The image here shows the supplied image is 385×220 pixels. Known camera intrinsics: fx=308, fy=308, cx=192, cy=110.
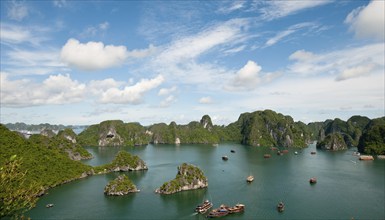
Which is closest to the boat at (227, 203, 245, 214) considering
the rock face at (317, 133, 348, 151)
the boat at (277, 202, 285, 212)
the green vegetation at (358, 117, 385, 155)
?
the boat at (277, 202, 285, 212)

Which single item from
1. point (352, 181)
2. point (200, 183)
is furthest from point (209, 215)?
point (352, 181)

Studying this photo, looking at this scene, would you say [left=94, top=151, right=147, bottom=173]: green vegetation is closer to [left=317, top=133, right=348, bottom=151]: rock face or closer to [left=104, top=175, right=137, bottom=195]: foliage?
[left=104, top=175, right=137, bottom=195]: foliage

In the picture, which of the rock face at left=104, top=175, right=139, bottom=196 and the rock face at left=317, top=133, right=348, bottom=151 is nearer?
the rock face at left=104, top=175, right=139, bottom=196

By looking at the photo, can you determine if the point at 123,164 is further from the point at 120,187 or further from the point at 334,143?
the point at 334,143

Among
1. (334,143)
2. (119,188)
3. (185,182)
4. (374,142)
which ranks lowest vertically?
(119,188)

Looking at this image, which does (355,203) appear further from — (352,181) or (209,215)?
(209,215)

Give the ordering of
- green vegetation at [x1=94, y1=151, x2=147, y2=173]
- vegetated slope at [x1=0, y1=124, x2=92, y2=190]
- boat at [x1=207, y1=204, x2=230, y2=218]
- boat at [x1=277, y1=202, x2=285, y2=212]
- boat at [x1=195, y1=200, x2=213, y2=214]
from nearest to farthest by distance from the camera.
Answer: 1. boat at [x1=207, y1=204, x2=230, y2=218]
2. boat at [x1=195, y1=200, x2=213, y2=214]
3. boat at [x1=277, y1=202, x2=285, y2=212]
4. vegetated slope at [x1=0, y1=124, x2=92, y2=190]
5. green vegetation at [x1=94, y1=151, x2=147, y2=173]

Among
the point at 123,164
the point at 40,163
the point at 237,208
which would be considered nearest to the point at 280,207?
the point at 237,208
